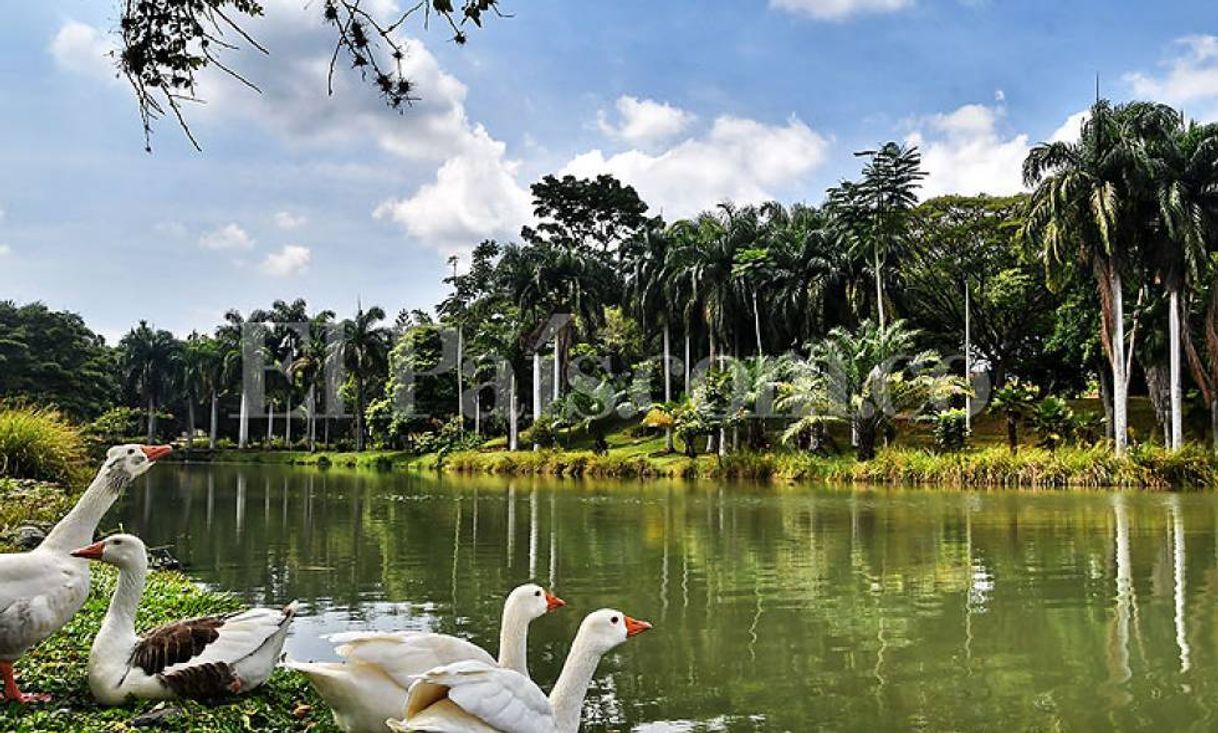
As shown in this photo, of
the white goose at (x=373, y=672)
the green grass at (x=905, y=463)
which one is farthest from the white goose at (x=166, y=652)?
the green grass at (x=905, y=463)

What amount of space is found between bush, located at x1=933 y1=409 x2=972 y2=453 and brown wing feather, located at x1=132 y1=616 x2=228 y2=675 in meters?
32.6

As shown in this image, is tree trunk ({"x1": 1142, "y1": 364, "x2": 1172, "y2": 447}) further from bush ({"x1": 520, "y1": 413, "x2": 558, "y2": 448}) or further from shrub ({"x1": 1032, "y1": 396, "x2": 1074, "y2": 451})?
bush ({"x1": 520, "y1": 413, "x2": 558, "y2": 448})

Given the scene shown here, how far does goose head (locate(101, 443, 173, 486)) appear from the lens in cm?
522

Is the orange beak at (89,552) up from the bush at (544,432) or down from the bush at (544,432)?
down

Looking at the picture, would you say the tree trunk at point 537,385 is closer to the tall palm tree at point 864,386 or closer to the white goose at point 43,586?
the tall palm tree at point 864,386

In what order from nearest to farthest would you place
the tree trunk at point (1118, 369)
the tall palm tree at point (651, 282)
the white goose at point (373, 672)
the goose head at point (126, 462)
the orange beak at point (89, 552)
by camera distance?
the white goose at point (373, 672) < the orange beak at point (89, 552) < the goose head at point (126, 462) < the tree trunk at point (1118, 369) < the tall palm tree at point (651, 282)

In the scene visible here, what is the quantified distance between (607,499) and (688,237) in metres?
24.4

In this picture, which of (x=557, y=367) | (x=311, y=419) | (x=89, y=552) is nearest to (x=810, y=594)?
(x=89, y=552)

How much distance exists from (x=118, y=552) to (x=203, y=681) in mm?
867

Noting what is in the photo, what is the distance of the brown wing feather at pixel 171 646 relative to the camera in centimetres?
489

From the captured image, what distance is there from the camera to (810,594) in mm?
10227

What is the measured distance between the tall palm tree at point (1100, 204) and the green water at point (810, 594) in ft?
38.5

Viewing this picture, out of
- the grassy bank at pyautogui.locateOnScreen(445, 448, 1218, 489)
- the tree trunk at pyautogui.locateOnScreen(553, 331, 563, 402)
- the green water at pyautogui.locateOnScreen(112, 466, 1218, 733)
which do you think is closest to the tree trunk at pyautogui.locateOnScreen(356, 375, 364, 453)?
the tree trunk at pyautogui.locateOnScreen(553, 331, 563, 402)

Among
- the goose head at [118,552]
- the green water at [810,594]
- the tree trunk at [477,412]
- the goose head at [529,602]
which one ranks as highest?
the tree trunk at [477,412]
